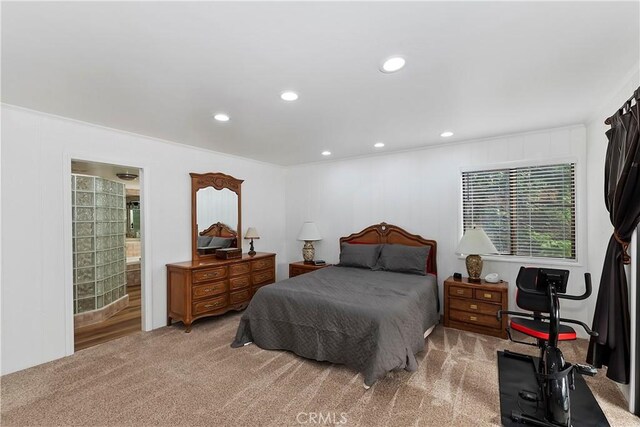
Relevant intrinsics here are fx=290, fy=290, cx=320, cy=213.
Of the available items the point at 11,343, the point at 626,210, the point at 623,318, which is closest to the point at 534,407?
the point at 623,318

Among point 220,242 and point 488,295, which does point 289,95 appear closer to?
point 220,242

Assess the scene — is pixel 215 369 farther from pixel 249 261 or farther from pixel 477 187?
pixel 477 187

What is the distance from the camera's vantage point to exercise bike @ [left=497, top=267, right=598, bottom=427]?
192 centimetres

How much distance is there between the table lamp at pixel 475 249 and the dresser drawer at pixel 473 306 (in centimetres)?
29

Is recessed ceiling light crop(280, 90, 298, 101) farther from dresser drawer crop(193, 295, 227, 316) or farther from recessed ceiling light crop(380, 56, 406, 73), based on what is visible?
dresser drawer crop(193, 295, 227, 316)

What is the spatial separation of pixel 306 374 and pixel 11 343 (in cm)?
271

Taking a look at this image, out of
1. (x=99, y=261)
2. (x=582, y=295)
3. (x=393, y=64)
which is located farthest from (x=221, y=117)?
(x=582, y=295)

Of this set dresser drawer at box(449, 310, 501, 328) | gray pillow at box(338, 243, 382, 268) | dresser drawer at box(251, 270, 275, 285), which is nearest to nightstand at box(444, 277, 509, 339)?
dresser drawer at box(449, 310, 501, 328)

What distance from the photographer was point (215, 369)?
2703mm

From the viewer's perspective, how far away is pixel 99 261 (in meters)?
4.32

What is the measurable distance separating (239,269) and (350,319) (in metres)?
2.25

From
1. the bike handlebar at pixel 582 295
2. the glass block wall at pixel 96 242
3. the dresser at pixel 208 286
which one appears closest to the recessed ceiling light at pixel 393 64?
the bike handlebar at pixel 582 295

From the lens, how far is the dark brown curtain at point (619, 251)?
200cm

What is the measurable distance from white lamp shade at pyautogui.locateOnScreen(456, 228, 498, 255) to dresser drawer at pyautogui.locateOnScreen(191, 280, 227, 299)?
3.15 metres
